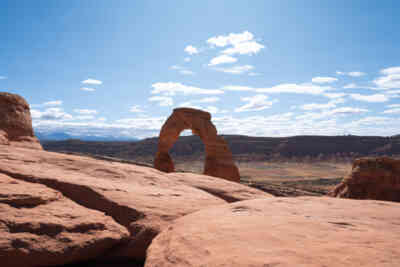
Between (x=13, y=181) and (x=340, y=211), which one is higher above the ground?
(x=13, y=181)

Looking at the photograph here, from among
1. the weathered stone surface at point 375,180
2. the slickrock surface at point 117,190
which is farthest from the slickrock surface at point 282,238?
the weathered stone surface at point 375,180

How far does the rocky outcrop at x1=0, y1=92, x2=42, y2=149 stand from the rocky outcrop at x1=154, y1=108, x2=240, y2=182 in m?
8.91

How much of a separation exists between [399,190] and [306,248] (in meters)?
8.94

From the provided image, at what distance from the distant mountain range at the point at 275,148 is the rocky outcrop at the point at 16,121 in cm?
Answer: 5470

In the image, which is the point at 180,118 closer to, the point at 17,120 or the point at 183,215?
the point at 17,120

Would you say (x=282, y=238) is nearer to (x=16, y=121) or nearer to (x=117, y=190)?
(x=117, y=190)

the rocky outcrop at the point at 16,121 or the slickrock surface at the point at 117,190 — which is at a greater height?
the rocky outcrop at the point at 16,121

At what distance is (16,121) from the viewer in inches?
340

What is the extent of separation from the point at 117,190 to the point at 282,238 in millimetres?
2671

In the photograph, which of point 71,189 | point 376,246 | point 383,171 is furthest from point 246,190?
point 383,171

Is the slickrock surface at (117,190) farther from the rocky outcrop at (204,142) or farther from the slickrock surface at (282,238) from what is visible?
the rocky outcrop at (204,142)

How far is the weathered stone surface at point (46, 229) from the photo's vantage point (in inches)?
112

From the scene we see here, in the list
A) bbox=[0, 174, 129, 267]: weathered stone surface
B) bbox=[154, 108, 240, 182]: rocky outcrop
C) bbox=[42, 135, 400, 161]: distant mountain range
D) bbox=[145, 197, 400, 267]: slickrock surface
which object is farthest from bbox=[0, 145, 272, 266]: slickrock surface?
bbox=[42, 135, 400, 161]: distant mountain range

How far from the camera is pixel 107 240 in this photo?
3.38 m
